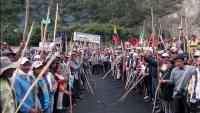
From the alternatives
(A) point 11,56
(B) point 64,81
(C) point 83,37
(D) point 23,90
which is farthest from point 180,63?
(C) point 83,37

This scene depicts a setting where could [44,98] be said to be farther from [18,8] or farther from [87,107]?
[18,8]

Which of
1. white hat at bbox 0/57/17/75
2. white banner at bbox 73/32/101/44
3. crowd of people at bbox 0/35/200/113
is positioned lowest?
crowd of people at bbox 0/35/200/113

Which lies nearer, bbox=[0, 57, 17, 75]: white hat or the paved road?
bbox=[0, 57, 17, 75]: white hat

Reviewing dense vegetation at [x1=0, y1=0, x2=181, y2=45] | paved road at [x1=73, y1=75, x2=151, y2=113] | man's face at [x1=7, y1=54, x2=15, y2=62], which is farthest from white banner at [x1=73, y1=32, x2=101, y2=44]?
man's face at [x1=7, y1=54, x2=15, y2=62]

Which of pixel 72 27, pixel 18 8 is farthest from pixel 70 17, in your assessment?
pixel 18 8

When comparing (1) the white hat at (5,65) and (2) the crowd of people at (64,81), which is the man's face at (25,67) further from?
(1) the white hat at (5,65)

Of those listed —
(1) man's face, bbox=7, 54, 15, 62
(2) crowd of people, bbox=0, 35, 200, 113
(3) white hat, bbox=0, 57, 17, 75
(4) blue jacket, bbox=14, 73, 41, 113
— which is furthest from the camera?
(1) man's face, bbox=7, 54, 15, 62

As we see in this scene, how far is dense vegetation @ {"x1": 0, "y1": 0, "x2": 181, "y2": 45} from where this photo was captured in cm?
5444

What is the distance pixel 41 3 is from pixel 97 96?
156 ft

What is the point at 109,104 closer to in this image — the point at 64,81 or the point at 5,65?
the point at 64,81

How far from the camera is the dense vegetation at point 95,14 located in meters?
54.4

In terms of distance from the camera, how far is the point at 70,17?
68000 mm

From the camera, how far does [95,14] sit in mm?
68312

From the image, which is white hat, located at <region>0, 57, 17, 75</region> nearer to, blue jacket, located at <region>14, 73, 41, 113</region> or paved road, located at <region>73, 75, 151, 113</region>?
blue jacket, located at <region>14, 73, 41, 113</region>
